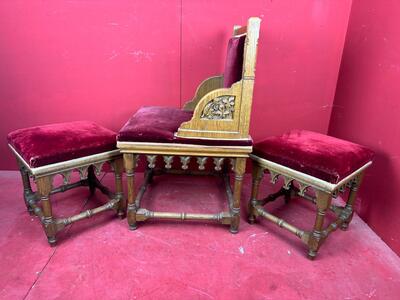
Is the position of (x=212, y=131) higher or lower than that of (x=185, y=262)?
higher

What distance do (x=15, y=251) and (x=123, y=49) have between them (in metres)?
1.52

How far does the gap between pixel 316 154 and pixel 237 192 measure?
49 centimetres

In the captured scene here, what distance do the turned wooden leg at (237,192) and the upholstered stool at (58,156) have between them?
Answer: 2.38ft

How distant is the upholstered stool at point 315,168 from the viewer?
54.9 inches

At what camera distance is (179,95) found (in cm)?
226

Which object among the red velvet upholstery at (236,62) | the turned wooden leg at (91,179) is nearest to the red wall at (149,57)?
the turned wooden leg at (91,179)

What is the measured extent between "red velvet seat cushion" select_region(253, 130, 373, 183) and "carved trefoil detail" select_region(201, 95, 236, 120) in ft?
1.03

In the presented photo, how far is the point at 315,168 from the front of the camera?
55.1 inches

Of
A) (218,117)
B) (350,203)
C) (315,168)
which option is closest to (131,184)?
(218,117)

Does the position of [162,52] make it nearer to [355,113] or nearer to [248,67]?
[248,67]

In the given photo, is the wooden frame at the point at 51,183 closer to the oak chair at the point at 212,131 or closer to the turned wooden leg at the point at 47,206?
the turned wooden leg at the point at 47,206

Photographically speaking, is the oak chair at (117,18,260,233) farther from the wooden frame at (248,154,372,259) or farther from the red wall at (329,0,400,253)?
the red wall at (329,0,400,253)

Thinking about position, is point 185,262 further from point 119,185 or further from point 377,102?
point 377,102

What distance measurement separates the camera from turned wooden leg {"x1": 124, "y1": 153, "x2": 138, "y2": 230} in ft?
5.19
